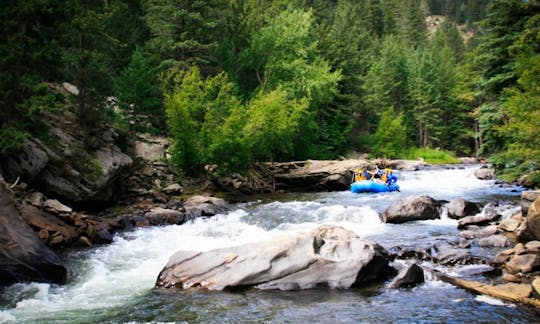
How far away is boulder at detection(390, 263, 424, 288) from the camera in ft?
34.7

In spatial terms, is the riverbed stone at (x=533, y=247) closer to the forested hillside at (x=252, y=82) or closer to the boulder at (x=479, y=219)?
the boulder at (x=479, y=219)

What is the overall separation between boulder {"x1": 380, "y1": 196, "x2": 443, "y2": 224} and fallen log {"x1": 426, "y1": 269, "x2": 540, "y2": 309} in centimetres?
730

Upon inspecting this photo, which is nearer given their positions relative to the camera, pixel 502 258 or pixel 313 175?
pixel 502 258

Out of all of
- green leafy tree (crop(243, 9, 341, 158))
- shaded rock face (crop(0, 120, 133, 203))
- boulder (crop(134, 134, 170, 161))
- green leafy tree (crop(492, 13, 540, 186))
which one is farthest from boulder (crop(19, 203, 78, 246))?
green leafy tree (crop(243, 9, 341, 158))

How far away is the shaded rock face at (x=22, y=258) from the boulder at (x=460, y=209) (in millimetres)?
13852

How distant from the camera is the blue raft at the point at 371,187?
89.1 feet

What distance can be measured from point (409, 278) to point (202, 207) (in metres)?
12.4

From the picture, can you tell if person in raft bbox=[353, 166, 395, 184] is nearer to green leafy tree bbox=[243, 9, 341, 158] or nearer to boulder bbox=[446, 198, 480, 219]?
boulder bbox=[446, 198, 480, 219]

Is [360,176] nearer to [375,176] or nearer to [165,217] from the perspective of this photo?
[375,176]

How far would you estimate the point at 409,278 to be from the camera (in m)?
10.7

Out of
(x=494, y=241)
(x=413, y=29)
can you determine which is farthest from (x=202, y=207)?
(x=413, y=29)

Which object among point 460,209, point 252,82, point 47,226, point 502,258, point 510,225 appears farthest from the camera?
point 252,82

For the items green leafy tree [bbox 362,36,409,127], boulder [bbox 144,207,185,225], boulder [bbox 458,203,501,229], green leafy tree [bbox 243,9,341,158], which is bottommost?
boulder [bbox 458,203,501,229]

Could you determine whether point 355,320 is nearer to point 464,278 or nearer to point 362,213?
→ point 464,278
